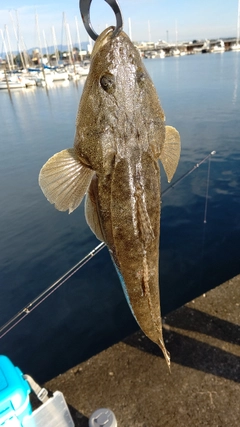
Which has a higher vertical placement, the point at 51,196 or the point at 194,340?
the point at 51,196

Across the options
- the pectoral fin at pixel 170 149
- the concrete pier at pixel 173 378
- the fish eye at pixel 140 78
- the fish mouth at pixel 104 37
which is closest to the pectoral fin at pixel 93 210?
the pectoral fin at pixel 170 149

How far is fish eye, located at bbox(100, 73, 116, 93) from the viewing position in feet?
6.60

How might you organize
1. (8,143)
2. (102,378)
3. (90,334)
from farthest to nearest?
(8,143) < (90,334) < (102,378)

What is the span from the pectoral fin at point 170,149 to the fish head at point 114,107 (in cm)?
20

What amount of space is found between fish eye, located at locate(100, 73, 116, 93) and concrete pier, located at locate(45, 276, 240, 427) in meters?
3.44

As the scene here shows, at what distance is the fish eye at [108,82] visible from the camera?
2012mm

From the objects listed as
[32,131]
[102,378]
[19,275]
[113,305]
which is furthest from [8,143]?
[102,378]

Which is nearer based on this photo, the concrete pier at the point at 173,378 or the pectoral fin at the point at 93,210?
the pectoral fin at the point at 93,210

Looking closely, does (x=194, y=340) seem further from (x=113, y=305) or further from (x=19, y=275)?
(x=19, y=275)

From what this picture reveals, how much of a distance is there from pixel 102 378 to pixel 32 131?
945 inches

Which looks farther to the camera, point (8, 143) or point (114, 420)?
point (8, 143)

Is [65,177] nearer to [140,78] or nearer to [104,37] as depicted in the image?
[140,78]

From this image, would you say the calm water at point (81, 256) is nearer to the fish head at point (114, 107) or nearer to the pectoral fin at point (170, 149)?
the pectoral fin at point (170, 149)

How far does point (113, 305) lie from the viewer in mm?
7258
